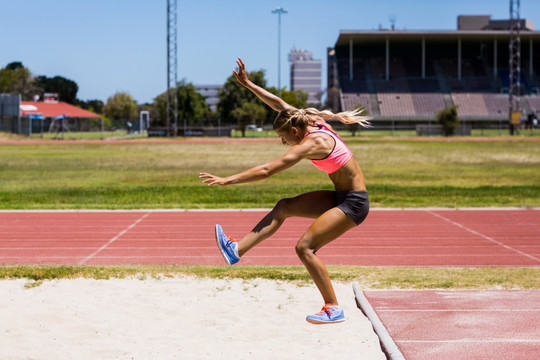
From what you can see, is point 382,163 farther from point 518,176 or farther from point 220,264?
point 220,264

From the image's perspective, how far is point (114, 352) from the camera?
5.21 m

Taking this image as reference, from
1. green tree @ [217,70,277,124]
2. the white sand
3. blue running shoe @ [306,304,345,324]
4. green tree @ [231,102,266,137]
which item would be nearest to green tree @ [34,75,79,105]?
green tree @ [217,70,277,124]

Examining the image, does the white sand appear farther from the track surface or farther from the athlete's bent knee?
the athlete's bent knee

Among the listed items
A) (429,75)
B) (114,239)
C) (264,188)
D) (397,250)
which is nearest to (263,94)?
(397,250)

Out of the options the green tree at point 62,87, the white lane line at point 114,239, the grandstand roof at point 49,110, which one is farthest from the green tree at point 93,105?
the white lane line at point 114,239

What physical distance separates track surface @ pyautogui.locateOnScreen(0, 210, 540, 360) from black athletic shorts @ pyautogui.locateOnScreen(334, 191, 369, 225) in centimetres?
103

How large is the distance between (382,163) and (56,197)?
1644 centimetres

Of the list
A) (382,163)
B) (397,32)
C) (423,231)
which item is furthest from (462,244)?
(397,32)

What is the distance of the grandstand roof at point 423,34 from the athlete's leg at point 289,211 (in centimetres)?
7488

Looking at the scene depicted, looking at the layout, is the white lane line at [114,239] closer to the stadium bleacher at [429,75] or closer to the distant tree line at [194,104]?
the distant tree line at [194,104]

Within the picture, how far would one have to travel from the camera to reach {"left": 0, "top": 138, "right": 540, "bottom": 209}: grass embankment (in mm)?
16219

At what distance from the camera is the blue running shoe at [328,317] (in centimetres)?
559

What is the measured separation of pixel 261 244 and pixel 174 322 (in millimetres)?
4795

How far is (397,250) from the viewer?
10180mm
